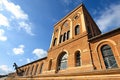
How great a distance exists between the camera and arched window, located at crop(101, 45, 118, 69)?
9.05 m

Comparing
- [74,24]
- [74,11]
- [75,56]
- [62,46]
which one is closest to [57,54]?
[62,46]

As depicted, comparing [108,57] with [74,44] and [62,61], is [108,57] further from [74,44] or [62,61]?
[62,61]

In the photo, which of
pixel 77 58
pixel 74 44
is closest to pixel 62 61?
pixel 77 58

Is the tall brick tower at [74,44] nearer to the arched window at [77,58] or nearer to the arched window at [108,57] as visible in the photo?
the arched window at [77,58]

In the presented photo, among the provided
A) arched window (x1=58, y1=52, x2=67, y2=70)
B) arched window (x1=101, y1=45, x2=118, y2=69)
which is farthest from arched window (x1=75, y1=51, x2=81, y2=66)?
arched window (x1=101, y1=45, x2=118, y2=69)

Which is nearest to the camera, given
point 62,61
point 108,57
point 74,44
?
point 108,57

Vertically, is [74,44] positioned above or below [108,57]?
above

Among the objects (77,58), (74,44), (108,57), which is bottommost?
(108,57)

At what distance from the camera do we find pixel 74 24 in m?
15.6

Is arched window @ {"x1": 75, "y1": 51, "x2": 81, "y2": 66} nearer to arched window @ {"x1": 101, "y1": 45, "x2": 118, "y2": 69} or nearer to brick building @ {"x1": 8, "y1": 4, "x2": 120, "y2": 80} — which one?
brick building @ {"x1": 8, "y1": 4, "x2": 120, "y2": 80}

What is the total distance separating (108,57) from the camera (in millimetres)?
9500

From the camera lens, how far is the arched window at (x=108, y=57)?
29.7 feet

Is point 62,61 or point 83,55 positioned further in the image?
point 62,61

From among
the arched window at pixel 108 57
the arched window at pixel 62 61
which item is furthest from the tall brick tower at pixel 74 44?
the arched window at pixel 108 57
